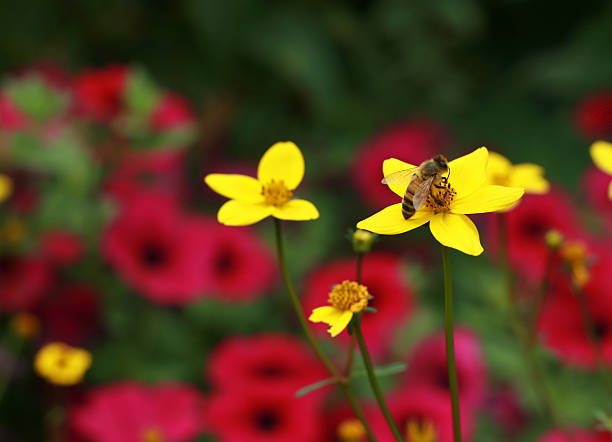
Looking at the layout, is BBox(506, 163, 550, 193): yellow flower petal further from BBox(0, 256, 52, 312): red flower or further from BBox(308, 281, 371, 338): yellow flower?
BBox(0, 256, 52, 312): red flower

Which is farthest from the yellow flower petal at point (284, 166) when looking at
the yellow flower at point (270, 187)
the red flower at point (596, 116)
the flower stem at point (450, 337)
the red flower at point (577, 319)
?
the red flower at point (596, 116)

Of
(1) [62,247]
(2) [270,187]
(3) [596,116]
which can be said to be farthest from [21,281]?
(3) [596,116]

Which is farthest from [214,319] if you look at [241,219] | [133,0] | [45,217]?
[133,0]

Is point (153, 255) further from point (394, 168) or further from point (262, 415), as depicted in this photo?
point (394, 168)

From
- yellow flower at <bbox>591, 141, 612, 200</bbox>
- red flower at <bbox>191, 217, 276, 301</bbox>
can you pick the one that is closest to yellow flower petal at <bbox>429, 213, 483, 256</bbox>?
yellow flower at <bbox>591, 141, 612, 200</bbox>

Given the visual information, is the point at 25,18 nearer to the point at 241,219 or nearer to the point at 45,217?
the point at 45,217

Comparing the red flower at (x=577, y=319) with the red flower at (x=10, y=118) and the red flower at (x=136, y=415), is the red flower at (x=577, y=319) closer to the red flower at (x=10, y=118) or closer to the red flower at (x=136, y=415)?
the red flower at (x=136, y=415)

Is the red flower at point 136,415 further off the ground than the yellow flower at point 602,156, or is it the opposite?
the yellow flower at point 602,156
